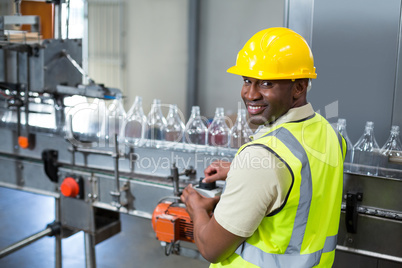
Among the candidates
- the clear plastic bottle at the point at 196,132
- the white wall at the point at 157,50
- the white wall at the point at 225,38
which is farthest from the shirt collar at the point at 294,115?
the white wall at the point at 157,50

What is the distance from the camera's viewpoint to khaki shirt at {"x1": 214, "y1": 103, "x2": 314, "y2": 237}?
0.88 meters

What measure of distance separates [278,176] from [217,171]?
45 cm

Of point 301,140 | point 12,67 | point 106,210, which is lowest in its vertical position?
point 106,210

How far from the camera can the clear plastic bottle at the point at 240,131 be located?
1.76m

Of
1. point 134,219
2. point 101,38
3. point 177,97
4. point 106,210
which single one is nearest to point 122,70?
point 101,38

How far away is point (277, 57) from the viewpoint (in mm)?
956

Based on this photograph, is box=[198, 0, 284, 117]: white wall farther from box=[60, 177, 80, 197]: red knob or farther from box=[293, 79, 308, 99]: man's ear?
box=[293, 79, 308, 99]: man's ear

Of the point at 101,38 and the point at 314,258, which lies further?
the point at 101,38

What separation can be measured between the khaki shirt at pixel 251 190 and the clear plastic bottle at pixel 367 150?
69 centimetres

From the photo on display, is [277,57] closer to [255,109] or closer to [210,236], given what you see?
[255,109]

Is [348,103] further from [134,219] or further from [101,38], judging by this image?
[101,38]

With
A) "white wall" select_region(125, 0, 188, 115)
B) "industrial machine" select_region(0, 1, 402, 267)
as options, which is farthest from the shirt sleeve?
"white wall" select_region(125, 0, 188, 115)

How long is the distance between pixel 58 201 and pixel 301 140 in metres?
1.26

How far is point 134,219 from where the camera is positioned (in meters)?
3.61
